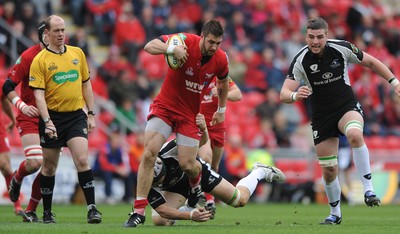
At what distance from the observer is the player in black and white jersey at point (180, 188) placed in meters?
12.0

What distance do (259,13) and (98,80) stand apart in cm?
768

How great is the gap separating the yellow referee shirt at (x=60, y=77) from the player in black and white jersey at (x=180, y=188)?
64.2 inches

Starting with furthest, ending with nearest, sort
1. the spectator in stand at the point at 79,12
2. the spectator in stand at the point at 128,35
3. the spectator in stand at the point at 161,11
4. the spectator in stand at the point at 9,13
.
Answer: the spectator in stand at the point at 161,11, the spectator in stand at the point at 79,12, the spectator in stand at the point at 128,35, the spectator in stand at the point at 9,13

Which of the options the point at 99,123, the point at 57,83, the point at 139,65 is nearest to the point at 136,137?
the point at 99,123

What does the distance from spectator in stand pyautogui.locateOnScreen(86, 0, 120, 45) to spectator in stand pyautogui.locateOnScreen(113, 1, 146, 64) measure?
28cm

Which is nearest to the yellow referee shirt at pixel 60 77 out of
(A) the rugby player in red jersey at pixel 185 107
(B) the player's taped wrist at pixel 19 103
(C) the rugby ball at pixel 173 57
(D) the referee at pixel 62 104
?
(D) the referee at pixel 62 104

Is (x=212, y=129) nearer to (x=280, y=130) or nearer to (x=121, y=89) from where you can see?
(x=121, y=89)

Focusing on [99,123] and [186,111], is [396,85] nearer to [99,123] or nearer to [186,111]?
[186,111]

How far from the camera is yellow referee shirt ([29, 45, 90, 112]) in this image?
12.8 meters

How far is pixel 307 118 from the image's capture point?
28.5m

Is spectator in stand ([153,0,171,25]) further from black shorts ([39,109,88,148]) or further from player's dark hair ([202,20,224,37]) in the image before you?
player's dark hair ([202,20,224,37])

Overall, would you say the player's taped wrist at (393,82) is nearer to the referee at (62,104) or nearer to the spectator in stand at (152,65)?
the referee at (62,104)

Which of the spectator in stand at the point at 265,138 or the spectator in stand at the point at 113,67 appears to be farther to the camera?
the spectator in stand at the point at 265,138

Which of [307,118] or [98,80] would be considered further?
[307,118]
